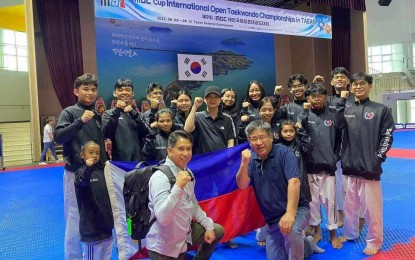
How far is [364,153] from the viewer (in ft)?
11.7

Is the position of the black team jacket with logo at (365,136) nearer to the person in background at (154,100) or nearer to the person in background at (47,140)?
the person in background at (154,100)

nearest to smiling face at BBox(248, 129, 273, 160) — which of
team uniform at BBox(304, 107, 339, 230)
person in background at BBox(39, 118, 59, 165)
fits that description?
team uniform at BBox(304, 107, 339, 230)

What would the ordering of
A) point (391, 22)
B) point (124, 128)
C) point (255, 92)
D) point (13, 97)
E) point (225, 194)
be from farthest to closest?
point (391, 22) → point (13, 97) → point (255, 92) → point (124, 128) → point (225, 194)

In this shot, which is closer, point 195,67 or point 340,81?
point 340,81

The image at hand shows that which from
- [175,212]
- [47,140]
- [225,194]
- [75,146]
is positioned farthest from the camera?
[47,140]

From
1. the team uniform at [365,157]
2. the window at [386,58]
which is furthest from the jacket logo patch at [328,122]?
the window at [386,58]

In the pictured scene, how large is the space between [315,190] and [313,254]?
68cm

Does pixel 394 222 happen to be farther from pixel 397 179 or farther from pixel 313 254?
pixel 397 179

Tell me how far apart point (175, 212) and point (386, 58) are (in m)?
25.2

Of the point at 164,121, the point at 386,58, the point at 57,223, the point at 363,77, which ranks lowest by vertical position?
the point at 57,223

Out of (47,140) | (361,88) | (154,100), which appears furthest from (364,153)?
(47,140)

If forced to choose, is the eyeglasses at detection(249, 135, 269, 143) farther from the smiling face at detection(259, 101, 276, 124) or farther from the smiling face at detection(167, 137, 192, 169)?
the smiling face at detection(259, 101, 276, 124)

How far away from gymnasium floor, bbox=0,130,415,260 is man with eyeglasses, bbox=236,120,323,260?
65cm

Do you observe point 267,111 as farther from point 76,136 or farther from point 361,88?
point 76,136
